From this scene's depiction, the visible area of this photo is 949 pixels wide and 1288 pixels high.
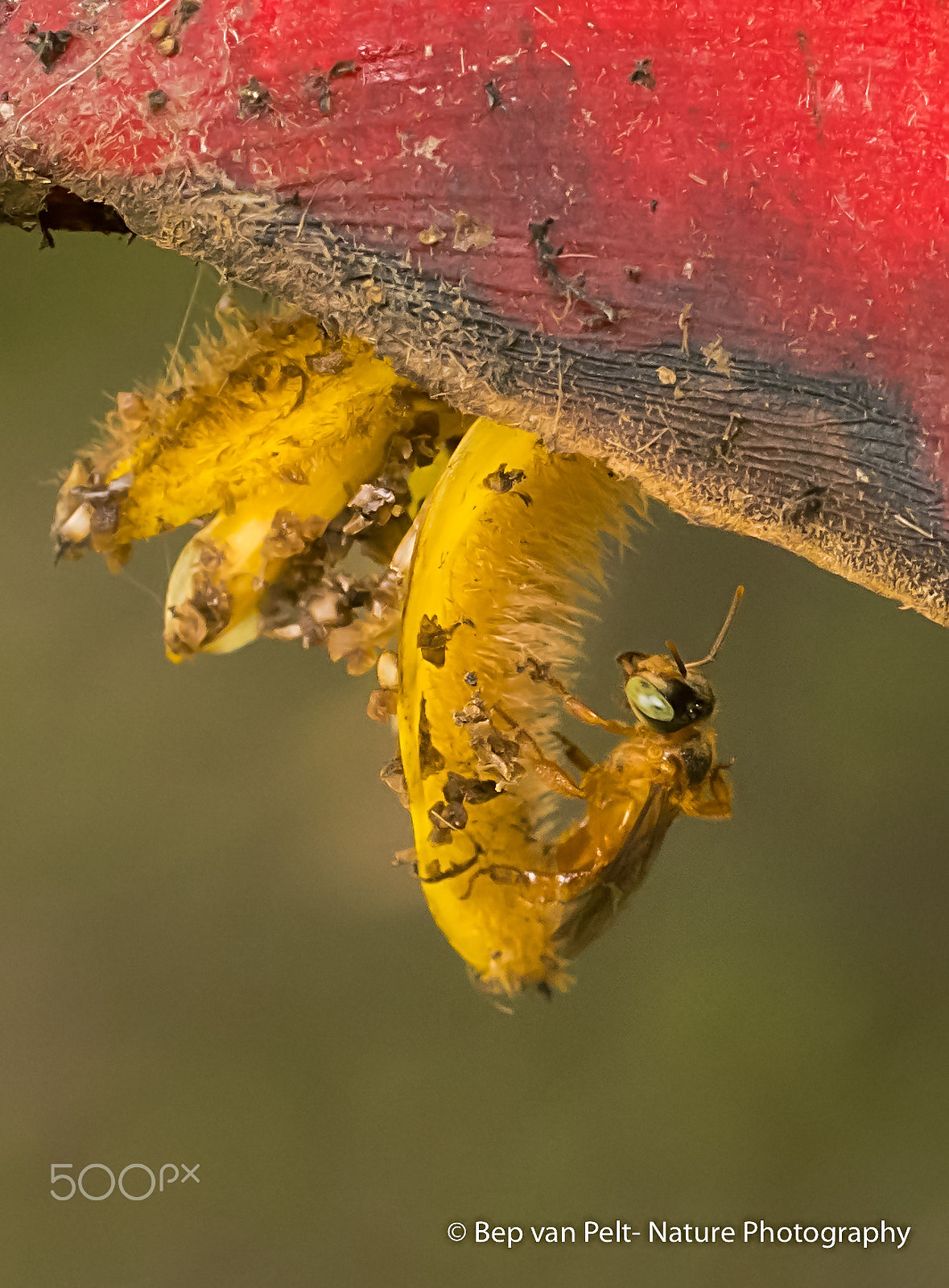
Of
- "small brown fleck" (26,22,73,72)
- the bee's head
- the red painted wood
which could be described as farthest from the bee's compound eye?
"small brown fleck" (26,22,73,72)

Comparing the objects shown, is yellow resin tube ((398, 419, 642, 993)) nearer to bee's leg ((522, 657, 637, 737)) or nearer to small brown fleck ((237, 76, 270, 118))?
bee's leg ((522, 657, 637, 737))

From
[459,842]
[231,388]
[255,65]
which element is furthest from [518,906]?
[255,65]

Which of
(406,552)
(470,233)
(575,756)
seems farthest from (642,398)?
(575,756)

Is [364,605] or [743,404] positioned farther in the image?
[364,605]

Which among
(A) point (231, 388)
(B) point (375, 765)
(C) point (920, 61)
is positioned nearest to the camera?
(C) point (920, 61)

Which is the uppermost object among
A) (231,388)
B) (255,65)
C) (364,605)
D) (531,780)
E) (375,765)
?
(255,65)

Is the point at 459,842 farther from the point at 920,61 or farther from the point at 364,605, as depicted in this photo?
the point at 920,61

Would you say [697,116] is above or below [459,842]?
above
